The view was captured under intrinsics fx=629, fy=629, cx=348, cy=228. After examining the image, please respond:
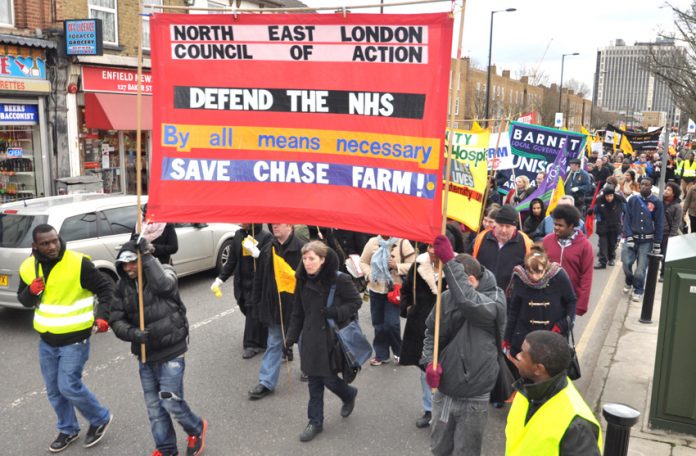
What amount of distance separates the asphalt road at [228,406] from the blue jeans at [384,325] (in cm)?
20

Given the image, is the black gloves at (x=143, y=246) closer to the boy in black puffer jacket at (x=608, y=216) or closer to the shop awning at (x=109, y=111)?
the boy in black puffer jacket at (x=608, y=216)

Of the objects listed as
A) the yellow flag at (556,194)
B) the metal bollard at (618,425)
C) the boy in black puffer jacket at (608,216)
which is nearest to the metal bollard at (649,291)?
the yellow flag at (556,194)

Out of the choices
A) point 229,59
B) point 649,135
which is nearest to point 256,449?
point 229,59

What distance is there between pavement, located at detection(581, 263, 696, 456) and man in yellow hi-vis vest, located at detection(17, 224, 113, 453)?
4.27m

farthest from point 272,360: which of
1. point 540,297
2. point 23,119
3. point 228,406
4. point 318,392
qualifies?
point 23,119

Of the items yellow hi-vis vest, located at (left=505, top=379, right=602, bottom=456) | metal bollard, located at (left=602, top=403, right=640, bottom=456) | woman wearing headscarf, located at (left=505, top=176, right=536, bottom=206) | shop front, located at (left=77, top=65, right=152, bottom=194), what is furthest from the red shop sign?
yellow hi-vis vest, located at (left=505, top=379, right=602, bottom=456)

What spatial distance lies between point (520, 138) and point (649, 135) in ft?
52.8

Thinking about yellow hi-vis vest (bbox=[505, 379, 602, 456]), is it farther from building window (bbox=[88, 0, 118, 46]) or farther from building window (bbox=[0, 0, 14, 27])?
building window (bbox=[88, 0, 118, 46])

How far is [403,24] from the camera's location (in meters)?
3.95

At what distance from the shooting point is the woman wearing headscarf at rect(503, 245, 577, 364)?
5105mm

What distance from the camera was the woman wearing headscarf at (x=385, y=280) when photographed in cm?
636

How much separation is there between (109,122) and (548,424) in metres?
15.2

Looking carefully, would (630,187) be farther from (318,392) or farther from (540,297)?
(318,392)

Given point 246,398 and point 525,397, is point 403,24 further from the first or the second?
point 246,398
